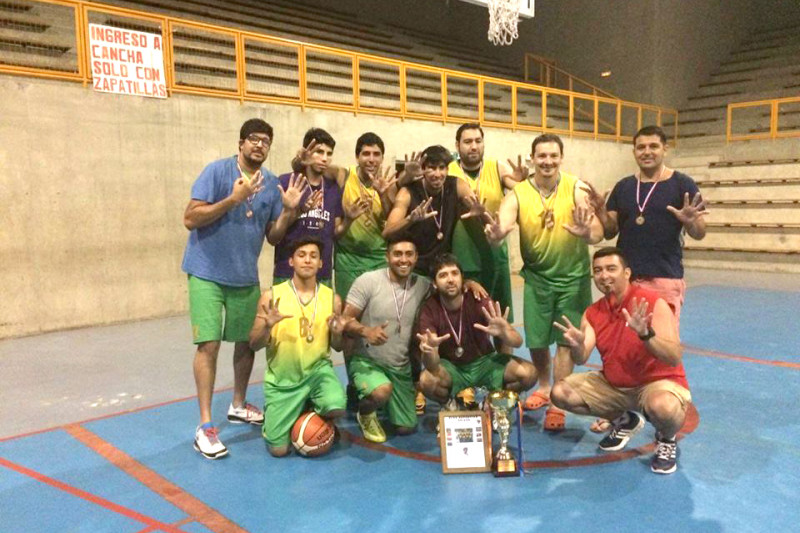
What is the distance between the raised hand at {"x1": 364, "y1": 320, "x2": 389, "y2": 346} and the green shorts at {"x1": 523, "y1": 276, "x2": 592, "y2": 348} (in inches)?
44.9

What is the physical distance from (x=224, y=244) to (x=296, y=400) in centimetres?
109

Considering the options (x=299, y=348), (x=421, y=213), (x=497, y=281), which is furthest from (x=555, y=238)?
(x=299, y=348)

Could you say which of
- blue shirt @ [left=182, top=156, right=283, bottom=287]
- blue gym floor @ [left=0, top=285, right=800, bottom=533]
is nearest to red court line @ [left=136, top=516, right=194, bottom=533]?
blue gym floor @ [left=0, top=285, right=800, bottom=533]

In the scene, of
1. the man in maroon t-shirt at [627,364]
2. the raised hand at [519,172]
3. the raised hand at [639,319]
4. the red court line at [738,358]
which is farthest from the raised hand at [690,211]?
the red court line at [738,358]

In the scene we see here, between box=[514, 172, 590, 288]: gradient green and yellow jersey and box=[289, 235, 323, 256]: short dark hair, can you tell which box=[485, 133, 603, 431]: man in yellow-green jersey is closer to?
box=[514, 172, 590, 288]: gradient green and yellow jersey

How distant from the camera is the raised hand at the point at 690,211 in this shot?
3832mm

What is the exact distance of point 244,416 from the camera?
436 cm

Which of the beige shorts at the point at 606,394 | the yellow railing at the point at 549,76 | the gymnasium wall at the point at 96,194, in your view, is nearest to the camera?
the beige shorts at the point at 606,394

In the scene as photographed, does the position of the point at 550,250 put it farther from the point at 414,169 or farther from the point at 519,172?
the point at 414,169

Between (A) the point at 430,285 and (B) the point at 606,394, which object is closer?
(B) the point at 606,394

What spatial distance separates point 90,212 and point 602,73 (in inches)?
603

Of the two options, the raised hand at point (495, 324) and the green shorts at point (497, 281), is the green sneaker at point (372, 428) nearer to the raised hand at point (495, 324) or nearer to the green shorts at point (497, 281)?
the raised hand at point (495, 324)

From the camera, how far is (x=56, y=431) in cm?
422

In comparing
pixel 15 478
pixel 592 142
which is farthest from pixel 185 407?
pixel 592 142
